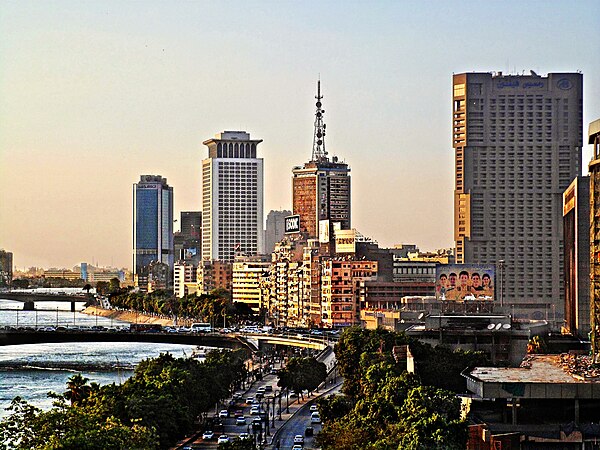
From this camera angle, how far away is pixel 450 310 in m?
115

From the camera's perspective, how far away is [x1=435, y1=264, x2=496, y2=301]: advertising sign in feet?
425

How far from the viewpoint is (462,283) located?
430 ft

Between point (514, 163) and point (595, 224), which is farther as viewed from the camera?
point (514, 163)

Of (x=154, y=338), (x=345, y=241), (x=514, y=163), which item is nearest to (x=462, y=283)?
(x=154, y=338)

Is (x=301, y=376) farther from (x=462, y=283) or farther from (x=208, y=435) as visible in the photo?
(x=462, y=283)

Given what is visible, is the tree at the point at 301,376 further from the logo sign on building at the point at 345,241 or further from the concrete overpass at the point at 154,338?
the logo sign on building at the point at 345,241

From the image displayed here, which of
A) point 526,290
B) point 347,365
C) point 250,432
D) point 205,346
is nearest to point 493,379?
point 250,432

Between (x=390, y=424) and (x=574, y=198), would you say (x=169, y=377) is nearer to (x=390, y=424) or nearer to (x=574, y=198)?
(x=390, y=424)

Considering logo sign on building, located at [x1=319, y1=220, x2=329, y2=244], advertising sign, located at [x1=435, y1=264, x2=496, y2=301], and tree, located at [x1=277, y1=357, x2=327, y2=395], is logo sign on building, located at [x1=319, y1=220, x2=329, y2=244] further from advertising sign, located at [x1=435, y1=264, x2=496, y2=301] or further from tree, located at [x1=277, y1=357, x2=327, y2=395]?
tree, located at [x1=277, y1=357, x2=327, y2=395]

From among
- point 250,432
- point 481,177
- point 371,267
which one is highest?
point 481,177

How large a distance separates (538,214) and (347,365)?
106028 millimetres

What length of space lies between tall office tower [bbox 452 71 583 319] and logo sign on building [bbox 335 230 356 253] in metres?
24.3

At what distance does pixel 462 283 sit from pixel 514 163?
59.6m

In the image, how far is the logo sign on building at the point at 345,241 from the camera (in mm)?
163250
